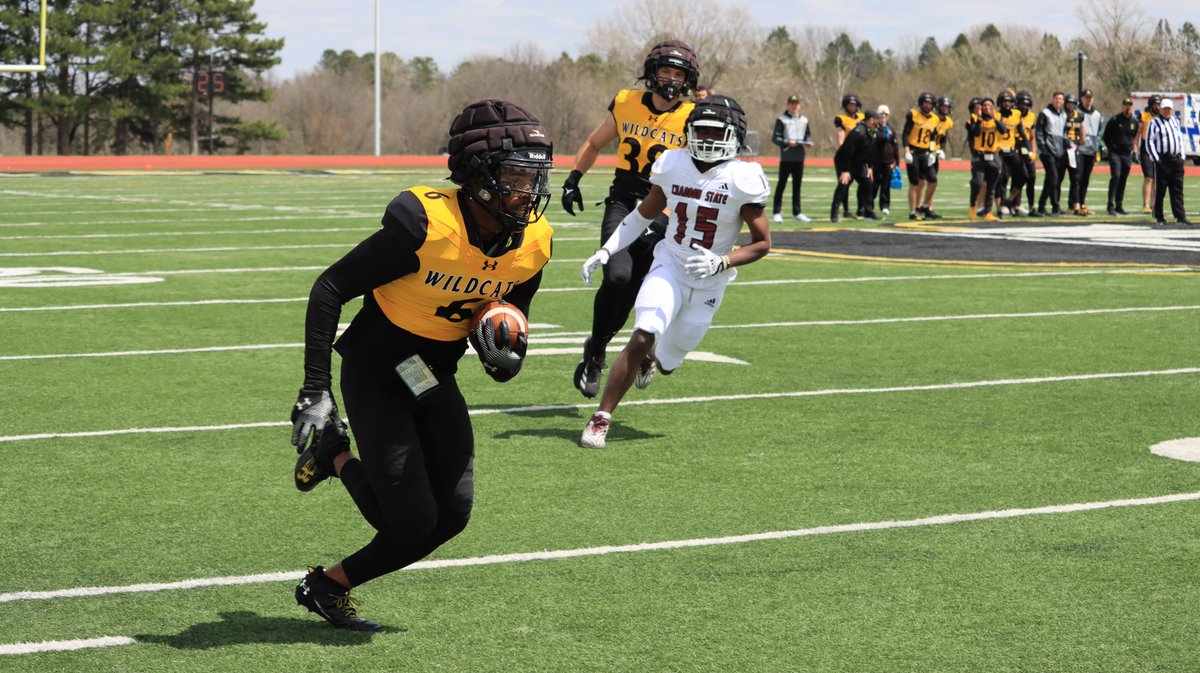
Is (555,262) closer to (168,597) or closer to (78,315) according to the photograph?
(78,315)

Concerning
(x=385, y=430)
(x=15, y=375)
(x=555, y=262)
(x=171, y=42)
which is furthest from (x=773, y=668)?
(x=171, y=42)

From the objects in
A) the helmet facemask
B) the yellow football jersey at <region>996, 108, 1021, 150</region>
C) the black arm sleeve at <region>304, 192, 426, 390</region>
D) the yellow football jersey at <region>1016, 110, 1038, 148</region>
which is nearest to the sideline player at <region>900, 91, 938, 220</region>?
the yellow football jersey at <region>996, 108, 1021, 150</region>

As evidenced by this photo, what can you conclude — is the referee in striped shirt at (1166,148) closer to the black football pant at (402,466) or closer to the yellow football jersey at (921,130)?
the yellow football jersey at (921,130)

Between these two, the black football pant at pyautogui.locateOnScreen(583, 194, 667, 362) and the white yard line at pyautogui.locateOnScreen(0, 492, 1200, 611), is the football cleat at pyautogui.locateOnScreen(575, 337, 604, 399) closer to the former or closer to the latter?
the black football pant at pyautogui.locateOnScreen(583, 194, 667, 362)

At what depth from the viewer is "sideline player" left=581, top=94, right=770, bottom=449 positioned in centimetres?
815

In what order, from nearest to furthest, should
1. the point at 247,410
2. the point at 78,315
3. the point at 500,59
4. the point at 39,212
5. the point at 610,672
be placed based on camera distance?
1. the point at 610,672
2. the point at 247,410
3. the point at 78,315
4. the point at 39,212
5. the point at 500,59

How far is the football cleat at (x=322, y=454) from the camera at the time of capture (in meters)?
5.02

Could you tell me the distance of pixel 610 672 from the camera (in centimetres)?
467

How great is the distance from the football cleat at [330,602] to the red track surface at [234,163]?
4485cm

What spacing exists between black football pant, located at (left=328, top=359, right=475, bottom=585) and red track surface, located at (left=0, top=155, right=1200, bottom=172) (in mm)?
44615

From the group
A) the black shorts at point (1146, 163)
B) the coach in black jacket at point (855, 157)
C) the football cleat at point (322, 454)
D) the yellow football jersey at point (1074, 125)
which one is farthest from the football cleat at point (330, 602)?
the yellow football jersey at point (1074, 125)

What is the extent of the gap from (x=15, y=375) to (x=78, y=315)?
3045 mm

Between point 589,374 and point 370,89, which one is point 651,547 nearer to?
point 589,374

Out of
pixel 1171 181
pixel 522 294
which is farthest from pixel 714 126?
pixel 1171 181
